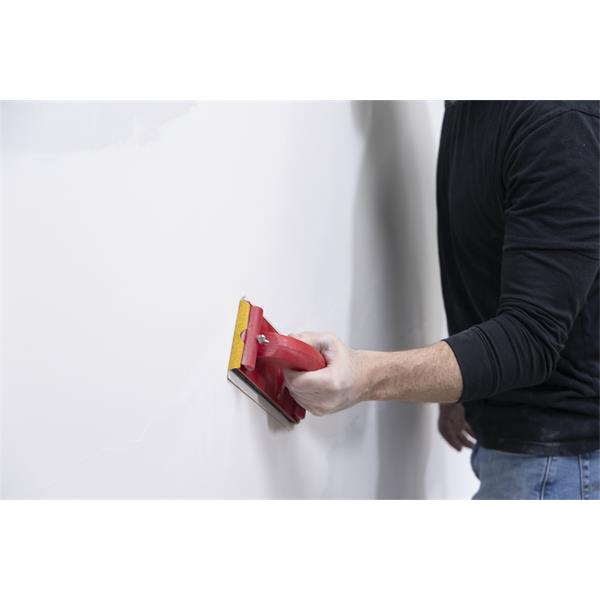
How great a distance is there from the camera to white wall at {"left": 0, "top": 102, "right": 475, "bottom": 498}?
68cm

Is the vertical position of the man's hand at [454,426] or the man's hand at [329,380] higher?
the man's hand at [329,380]

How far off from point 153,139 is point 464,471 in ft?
5.22

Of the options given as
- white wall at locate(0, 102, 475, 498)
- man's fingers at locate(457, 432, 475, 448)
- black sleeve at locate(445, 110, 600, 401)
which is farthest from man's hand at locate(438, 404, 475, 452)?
black sleeve at locate(445, 110, 600, 401)

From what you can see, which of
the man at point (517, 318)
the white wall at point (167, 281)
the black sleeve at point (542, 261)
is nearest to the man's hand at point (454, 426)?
the man at point (517, 318)

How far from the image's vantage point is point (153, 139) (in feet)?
2.58

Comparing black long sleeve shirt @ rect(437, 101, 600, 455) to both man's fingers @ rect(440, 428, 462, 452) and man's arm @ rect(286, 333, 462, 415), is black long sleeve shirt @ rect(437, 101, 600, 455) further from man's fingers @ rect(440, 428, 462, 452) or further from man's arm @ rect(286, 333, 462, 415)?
man's fingers @ rect(440, 428, 462, 452)

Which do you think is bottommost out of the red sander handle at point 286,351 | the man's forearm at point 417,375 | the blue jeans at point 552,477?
the blue jeans at point 552,477

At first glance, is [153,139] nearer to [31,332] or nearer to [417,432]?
[31,332]

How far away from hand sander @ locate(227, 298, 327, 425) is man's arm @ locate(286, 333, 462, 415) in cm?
2

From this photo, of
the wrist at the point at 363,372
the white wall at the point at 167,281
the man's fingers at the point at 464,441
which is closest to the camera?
the white wall at the point at 167,281

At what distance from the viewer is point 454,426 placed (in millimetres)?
1746

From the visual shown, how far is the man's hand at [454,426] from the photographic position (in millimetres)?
1719

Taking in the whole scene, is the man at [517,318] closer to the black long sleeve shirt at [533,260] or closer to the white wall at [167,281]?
the black long sleeve shirt at [533,260]

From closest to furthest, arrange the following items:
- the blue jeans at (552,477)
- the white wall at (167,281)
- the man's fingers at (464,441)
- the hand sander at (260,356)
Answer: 1. the white wall at (167,281)
2. the hand sander at (260,356)
3. the blue jeans at (552,477)
4. the man's fingers at (464,441)
